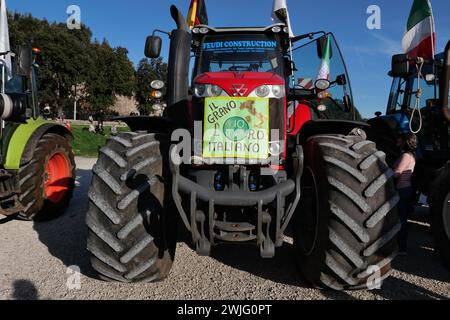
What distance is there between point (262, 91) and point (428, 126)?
3585 mm

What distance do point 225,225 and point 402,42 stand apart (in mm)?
4781

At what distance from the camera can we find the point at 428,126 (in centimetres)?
518

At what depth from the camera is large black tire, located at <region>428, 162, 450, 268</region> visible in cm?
341

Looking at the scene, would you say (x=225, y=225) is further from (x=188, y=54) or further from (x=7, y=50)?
(x=7, y=50)

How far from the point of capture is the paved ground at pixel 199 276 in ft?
9.37

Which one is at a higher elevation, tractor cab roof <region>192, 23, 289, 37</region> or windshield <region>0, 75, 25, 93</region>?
tractor cab roof <region>192, 23, 289, 37</region>

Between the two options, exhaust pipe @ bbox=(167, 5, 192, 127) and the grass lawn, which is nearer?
Answer: exhaust pipe @ bbox=(167, 5, 192, 127)

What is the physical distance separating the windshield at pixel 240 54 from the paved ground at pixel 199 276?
2030 mm

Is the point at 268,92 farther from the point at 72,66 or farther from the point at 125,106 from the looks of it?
the point at 125,106

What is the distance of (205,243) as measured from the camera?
265 cm

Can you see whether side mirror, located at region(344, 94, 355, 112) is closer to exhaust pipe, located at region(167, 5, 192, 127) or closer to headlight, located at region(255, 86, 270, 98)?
headlight, located at region(255, 86, 270, 98)

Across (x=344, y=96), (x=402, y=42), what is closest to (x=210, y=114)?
(x=344, y=96)

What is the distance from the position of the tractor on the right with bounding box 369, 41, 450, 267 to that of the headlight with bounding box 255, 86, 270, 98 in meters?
2.13

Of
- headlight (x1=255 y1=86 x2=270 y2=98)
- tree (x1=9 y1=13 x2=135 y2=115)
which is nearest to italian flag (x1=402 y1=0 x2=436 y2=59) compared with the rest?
headlight (x1=255 y1=86 x2=270 y2=98)
